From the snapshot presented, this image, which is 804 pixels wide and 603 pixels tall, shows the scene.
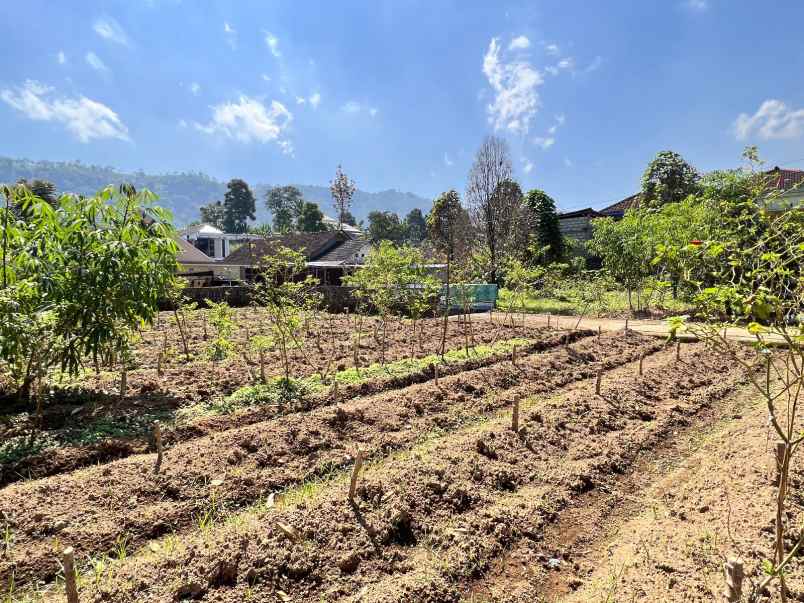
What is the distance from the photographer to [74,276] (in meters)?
5.84

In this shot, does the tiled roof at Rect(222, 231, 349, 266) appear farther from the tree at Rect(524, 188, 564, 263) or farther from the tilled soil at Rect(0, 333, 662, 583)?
the tilled soil at Rect(0, 333, 662, 583)

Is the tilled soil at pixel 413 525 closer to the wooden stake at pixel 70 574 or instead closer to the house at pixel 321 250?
the wooden stake at pixel 70 574

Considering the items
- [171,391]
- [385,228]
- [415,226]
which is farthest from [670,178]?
[415,226]

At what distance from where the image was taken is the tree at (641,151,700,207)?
27312mm

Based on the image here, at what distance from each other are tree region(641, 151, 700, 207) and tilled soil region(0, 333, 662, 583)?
2598 centimetres

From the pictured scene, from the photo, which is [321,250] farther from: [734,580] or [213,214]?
[213,214]

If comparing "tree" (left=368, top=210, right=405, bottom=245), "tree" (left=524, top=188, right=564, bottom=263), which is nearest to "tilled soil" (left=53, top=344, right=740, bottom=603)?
"tree" (left=524, top=188, right=564, bottom=263)

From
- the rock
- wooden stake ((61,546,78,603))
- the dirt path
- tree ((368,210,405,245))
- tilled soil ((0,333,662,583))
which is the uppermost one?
tree ((368,210,405,245))

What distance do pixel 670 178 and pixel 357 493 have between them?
31160 mm

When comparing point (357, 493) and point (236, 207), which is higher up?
point (236, 207)

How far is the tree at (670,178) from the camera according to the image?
89.6 feet

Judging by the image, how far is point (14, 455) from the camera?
4660mm

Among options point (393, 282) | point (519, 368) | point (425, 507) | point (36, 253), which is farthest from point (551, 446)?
point (36, 253)

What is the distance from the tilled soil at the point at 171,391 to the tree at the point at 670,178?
21102 mm
